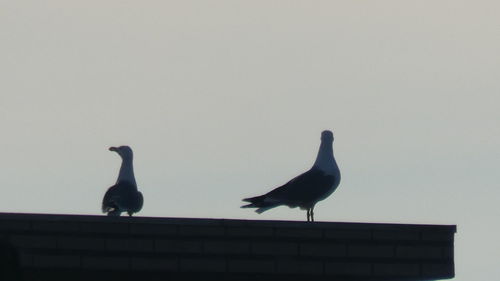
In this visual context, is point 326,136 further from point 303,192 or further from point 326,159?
point 303,192

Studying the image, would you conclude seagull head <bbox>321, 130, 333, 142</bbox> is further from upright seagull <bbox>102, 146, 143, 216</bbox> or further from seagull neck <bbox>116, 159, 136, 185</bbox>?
seagull neck <bbox>116, 159, 136, 185</bbox>

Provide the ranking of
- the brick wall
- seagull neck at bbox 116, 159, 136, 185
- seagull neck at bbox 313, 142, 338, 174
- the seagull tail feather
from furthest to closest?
seagull neck at bbox 116, 159, 136, 185
seagull neck at bbox 313, 142, 338, 174
the seagull tail feather
the brick wall

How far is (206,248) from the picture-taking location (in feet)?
55.7

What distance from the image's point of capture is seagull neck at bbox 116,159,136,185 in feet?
82.6

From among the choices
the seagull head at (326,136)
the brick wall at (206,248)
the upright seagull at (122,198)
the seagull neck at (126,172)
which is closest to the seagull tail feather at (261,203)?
the seagull head at (326,136)

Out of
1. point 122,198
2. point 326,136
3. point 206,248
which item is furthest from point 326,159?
point 206,248

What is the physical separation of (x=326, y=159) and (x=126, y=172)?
4718mm

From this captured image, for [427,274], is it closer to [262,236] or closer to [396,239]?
[396,239]

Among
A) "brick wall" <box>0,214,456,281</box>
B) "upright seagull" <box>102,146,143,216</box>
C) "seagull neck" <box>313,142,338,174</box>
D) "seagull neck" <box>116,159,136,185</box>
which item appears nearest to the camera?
"brick wall" <box>0,214,456,281</box>

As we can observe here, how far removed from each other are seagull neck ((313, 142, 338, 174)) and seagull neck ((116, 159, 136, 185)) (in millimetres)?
4111

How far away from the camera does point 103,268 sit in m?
16.9

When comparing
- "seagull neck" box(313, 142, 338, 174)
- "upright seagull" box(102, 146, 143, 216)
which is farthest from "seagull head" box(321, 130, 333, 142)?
"upright seagull" box(102, 146, 143, 216)

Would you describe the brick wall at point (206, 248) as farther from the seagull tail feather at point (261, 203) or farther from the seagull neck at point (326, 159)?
the seagull neck at point (326, 159)

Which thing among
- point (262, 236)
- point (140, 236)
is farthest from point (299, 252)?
point (140, 236)
